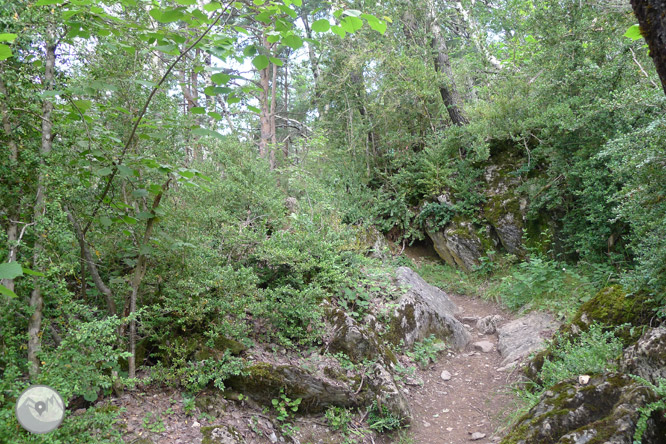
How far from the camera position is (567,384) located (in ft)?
11.2

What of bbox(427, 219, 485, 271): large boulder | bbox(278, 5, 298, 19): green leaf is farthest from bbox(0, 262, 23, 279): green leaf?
bbox(427, 219, 485, 271): large boulder

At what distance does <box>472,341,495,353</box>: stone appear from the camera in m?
6.15

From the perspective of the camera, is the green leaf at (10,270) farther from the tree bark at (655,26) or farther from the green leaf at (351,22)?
the tree bark at (655,26)

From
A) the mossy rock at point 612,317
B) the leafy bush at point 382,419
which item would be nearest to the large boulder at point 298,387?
the leafy bush at point 382,419

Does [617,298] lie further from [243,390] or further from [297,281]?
[243,390]

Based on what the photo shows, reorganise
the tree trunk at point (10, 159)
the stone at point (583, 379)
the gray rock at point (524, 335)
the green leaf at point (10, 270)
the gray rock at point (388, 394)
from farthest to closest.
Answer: the gray rock at point (524, 335), the gray rock at point (388, 394), the stone at point (583, 379), the tree trunk at point (10, 159), the green leaf at point (10, 270)

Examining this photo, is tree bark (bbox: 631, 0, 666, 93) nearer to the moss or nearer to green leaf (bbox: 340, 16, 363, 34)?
green leaf (bbox: 340, 16, 363, 34)

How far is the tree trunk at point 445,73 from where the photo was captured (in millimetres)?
10648

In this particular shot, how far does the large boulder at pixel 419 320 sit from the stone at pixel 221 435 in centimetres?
270

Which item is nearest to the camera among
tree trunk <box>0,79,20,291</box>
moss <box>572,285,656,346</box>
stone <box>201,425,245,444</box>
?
tree trunk <box>0,79,20,291</box>

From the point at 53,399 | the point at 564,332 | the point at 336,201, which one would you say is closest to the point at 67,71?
the point at 53,399

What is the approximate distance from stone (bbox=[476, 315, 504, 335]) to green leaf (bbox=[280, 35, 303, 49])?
6289mm

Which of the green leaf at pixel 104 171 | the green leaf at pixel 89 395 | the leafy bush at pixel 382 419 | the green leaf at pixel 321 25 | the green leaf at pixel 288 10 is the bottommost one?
the leafy bush at pixel 382 419

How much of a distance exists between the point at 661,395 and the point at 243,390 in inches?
133
